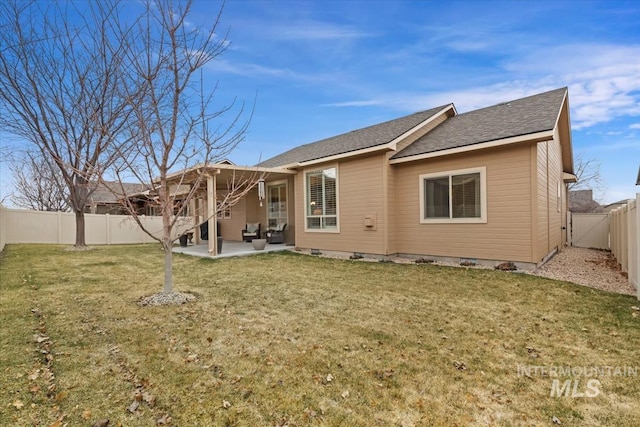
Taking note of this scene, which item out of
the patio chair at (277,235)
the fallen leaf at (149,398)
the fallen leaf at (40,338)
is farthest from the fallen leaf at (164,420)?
the patio chair at (277,235)

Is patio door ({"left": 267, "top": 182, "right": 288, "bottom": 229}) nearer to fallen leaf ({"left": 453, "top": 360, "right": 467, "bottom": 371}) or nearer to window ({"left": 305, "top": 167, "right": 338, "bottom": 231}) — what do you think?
window ({"left": 305, "top": 167, "right": 338, "bottom": 231})

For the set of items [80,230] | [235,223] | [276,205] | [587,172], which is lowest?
[80,230]

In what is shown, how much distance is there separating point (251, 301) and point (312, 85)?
11.3 meters

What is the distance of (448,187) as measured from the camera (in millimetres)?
8617

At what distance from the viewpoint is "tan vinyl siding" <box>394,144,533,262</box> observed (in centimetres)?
741

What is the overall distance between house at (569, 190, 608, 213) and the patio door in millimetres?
26729

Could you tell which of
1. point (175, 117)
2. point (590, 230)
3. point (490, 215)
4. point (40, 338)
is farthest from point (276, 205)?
point (590, 230)

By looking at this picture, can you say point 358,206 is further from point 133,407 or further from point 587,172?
point 587,172

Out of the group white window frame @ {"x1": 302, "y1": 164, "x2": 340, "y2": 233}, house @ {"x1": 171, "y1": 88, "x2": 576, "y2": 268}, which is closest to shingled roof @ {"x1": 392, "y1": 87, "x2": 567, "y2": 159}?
house @ {"x1": 171, "y1": 88, "x2": 576, "y2": 268}

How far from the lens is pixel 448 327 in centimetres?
402

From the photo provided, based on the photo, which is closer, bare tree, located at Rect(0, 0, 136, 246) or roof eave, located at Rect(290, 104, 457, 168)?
bare tree, located at Rect(0, 0, 136, 246)

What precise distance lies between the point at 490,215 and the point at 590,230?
848 cm

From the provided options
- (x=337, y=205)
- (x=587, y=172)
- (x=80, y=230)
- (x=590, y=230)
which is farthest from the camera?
(x=587, y=172)

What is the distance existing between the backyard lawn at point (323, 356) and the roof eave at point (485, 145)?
308 centimetres
